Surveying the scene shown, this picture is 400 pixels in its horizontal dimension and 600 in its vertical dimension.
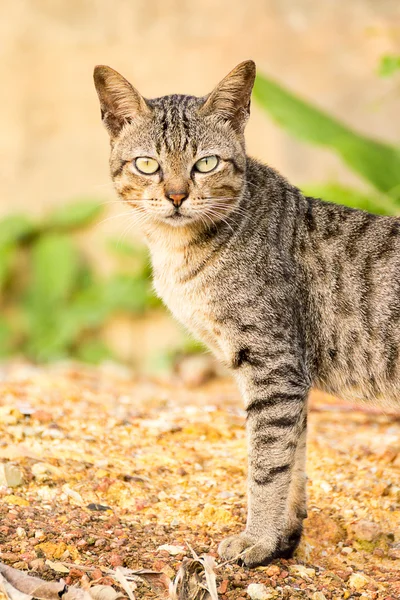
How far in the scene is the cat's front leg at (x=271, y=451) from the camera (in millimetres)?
3482

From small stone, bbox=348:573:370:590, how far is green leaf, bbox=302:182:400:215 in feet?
11.3

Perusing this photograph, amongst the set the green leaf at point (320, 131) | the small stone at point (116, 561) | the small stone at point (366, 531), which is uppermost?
the green leaf at point (320, 131)

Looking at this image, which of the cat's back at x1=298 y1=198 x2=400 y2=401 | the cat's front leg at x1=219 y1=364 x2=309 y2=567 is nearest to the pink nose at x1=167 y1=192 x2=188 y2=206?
the cat's back at x1=298 y1=198 x2=400 y2=401

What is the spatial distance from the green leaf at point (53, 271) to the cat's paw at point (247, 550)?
614cm

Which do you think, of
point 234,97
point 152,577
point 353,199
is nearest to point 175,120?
point 234,97

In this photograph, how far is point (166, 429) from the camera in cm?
481

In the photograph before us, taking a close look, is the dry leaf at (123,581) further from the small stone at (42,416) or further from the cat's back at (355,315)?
the small stone at (42,416)

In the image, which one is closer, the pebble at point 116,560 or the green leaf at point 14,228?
the pebble at point 116,560

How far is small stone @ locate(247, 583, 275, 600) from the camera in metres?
3.10

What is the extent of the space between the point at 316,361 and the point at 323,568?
99 centimetres

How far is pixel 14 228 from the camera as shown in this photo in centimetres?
939

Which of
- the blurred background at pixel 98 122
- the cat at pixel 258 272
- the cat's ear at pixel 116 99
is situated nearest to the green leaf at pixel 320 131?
the blurred background at pixel 98 122

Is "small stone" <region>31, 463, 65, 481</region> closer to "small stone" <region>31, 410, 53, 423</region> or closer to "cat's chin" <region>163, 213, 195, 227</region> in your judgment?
"small stone" <region>31, 410, 53, 423</region>

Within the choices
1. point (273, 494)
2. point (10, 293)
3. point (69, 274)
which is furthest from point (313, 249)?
point (10, 293)
